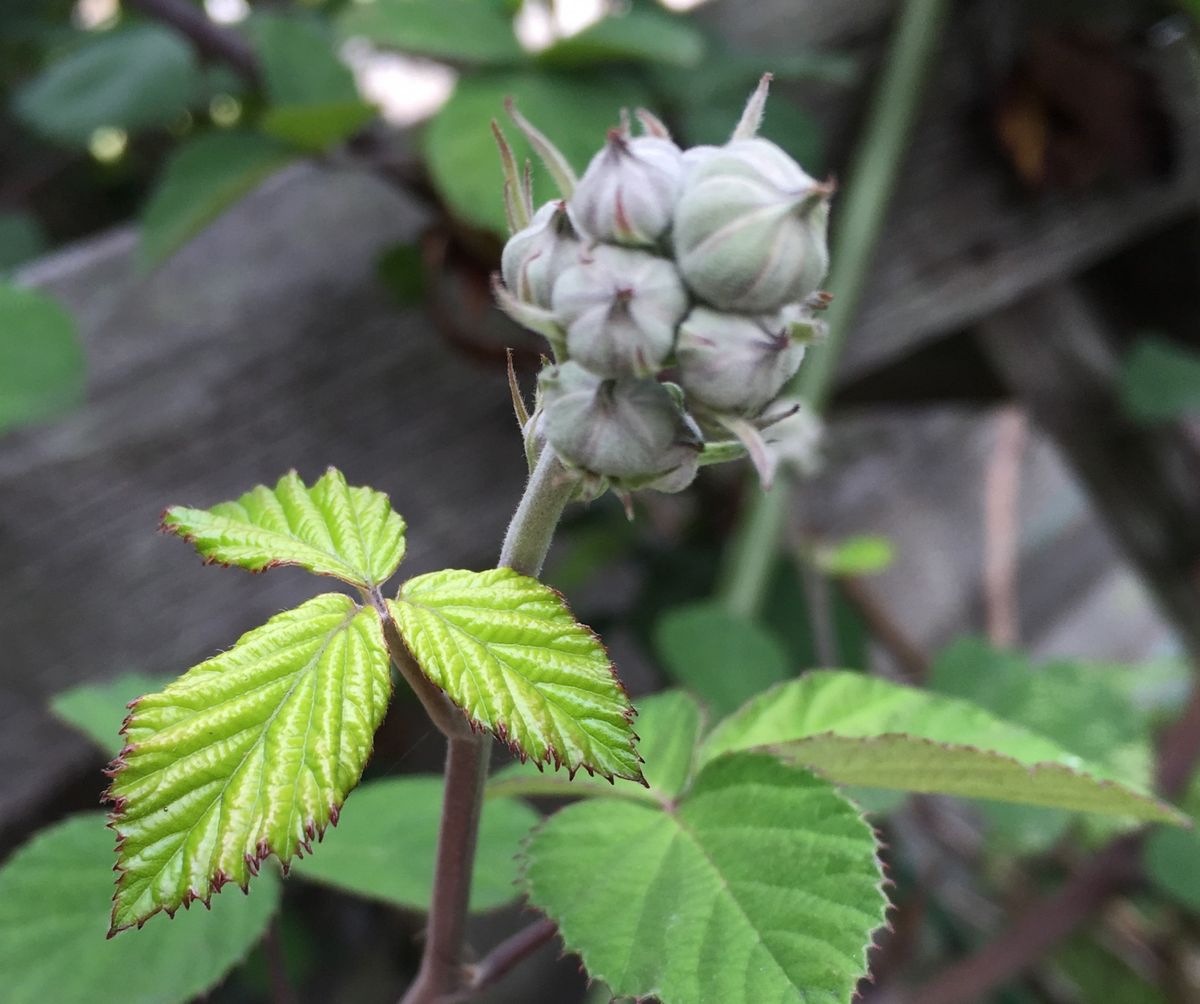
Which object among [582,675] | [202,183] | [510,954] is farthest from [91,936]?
[202,183]

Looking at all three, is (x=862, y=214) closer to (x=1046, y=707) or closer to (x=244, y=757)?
(x=1046, y=707)

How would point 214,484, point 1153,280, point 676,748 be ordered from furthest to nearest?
point 1153,280
point 214,484
point 676,748

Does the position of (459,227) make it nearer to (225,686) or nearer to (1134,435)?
(225,686)

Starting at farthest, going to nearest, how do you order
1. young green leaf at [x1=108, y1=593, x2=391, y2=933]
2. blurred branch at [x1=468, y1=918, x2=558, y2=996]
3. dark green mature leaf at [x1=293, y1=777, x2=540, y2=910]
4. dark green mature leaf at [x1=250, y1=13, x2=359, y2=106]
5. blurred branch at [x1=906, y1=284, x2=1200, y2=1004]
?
blurred branch at [x1=906, y1=284, x2=1200, y2=1004]
dark green mature leaf at [x1=250, y1=13, x2=359, y2=106]
dark green mature leaf at [x1=293, y1=777, x2=540, y2=910]
blurred branch at [x1=468, y1=918, x2=558, y2=996]
young green leaf at [x1=108, y1=593, x2=391, y2=933]

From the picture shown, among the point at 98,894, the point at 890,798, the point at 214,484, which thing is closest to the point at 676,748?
the point at 890,798

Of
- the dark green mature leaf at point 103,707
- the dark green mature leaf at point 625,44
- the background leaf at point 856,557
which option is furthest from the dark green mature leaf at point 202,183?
the background leaf at point 856,557

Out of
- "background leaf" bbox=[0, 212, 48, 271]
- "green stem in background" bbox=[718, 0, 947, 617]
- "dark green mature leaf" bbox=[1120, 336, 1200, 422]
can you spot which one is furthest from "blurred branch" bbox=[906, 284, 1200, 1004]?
"background leaf" bbox=[0, 212, 48, 271]

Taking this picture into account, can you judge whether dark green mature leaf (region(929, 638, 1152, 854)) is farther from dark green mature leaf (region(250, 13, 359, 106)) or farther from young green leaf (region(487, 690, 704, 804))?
dark green mature leaf (region(250, 13, 359, 106))
